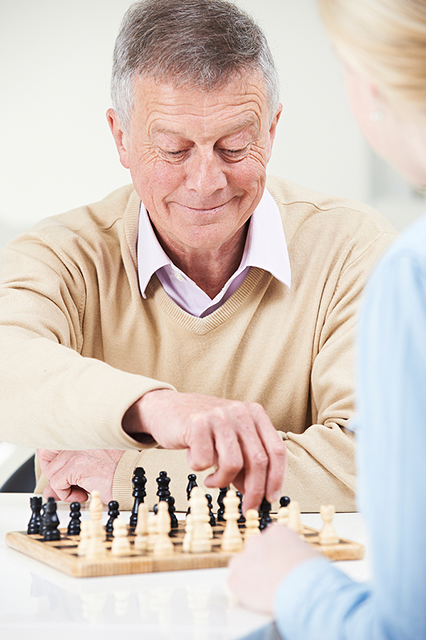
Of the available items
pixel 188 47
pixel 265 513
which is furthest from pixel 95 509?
pixel 188 47

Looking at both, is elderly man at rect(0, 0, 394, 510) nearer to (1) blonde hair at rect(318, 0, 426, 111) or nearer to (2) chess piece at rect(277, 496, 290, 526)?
(2) chess piece at rect(277, 496, 290, 526)

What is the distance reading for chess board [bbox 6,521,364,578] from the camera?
0.99m

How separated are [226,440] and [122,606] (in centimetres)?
31

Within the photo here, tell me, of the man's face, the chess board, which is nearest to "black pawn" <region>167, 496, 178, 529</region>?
the chess board

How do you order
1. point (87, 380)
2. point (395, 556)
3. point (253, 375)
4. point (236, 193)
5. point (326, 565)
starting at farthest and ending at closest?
point (253, 375) → point (236, 193) → point (87, 380) → point (326, 565) → point (395, 556)

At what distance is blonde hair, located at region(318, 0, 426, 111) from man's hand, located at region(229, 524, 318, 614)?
1.50ft

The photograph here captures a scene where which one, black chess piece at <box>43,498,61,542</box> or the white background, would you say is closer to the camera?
black chess piece at <box>43,498,61,542</box>

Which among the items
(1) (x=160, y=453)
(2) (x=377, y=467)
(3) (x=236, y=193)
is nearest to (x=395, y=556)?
(2) (x=377, y=467)

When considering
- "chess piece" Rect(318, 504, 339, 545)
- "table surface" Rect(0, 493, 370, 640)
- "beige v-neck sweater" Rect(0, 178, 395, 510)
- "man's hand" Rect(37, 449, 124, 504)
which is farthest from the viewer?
"beige v-neck sweater" Rect(0, 178, 395, 510)

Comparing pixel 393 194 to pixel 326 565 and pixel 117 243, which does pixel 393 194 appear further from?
pixel 326 565

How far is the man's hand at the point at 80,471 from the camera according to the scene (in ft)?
5.22

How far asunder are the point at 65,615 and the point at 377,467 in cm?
40

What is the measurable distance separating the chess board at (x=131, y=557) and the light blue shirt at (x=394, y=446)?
0.38 meters

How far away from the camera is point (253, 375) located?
6.39 ft
